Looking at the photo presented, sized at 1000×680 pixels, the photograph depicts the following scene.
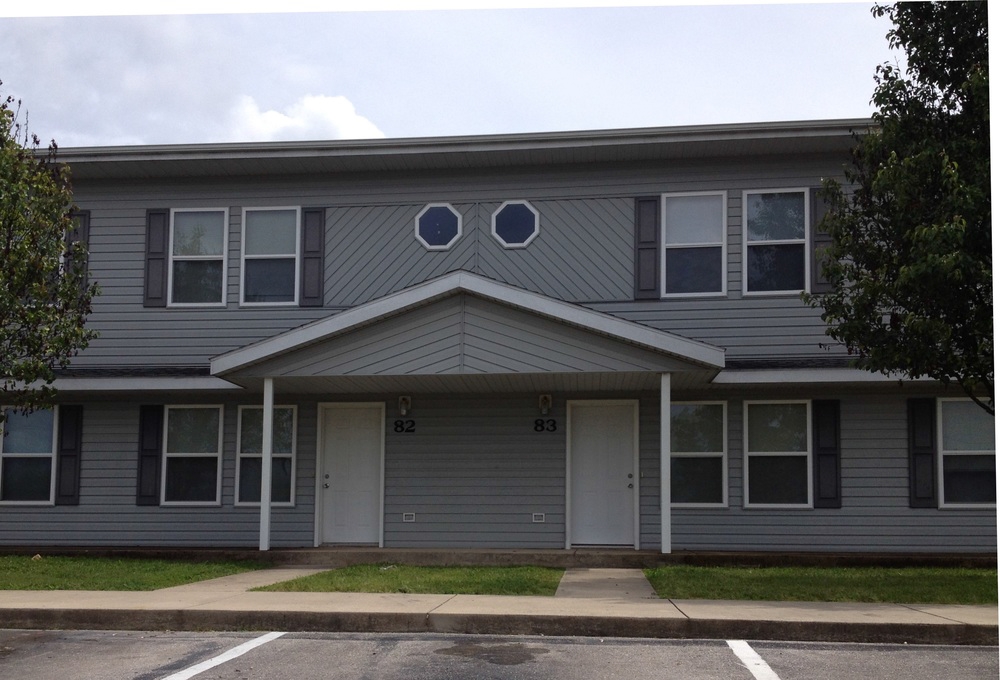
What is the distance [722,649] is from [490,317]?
19.3 feet

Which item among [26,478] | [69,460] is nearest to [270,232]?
[69,460]

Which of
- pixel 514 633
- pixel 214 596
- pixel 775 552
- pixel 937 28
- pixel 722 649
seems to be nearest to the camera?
pixel 722 649

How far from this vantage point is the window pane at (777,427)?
14914 millimetres

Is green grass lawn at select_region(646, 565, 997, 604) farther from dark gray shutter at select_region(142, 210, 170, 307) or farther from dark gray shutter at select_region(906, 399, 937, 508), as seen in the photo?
dark gray shutter at select_region(142, 210, 170, 307)

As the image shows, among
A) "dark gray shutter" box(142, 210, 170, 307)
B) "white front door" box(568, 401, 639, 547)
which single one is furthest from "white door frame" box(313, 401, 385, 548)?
"dark gray shutter" box(142, 210, 170, 307)

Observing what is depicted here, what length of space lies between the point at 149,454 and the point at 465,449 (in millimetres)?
4741

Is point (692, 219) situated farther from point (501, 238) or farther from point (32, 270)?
point (32, 270)

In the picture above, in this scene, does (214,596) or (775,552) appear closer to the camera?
(214,596)

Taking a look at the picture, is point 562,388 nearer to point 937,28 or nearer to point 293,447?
point 293,447

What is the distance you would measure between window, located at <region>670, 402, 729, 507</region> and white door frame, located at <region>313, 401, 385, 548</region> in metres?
4.13

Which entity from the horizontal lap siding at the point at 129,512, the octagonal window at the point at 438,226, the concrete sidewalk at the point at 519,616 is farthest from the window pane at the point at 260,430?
the concrete sidewalk at the point at 519,616

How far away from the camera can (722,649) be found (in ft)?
26.9

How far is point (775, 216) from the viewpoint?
1499 cm

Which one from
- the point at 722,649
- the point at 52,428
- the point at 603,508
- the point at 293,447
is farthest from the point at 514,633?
the point at 52,428
